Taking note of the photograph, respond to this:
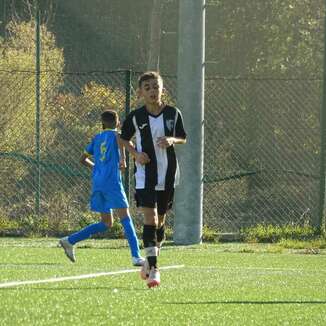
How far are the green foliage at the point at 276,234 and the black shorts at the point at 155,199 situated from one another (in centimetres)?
656

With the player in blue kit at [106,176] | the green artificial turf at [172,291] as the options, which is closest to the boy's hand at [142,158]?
the green artificial turf at [172,291]

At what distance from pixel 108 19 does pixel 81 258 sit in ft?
76.3

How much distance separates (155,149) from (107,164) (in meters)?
2.74

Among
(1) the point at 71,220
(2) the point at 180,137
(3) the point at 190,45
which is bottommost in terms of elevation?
(1) the point at 71,220

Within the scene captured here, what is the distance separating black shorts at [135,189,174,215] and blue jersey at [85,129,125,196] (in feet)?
8.04

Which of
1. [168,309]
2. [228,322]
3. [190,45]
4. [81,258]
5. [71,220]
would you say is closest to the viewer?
[228,322]

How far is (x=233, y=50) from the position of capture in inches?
1284

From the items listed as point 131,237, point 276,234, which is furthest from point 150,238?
point 276,234

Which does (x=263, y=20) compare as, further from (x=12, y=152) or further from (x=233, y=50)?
(x=12, y=152)

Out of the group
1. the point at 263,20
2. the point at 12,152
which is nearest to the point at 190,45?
the point at 12,152

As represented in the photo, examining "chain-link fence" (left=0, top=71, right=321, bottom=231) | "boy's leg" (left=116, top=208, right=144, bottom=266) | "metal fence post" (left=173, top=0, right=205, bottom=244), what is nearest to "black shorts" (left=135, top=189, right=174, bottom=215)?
"boy's leg" (left=116, top=208, right=144, bottom=266)

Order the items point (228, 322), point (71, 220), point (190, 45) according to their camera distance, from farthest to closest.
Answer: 1. point (71, 220)
2. point (190, 45)
3. point (228, 322)

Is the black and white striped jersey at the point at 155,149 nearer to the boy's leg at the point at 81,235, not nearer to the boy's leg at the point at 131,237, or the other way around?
the boy's leg at the point at 131,237

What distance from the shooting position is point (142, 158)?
10.3 metres
